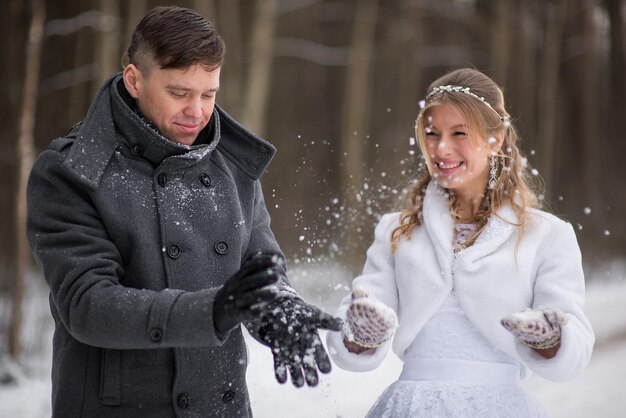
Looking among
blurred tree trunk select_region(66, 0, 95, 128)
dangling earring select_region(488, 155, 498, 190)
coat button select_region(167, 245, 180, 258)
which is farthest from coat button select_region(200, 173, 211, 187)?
blurred tree trunk select_region(66, 0, 95, 128)

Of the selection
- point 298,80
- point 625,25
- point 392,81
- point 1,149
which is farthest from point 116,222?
point 625,25

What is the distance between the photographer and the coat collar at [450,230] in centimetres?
299

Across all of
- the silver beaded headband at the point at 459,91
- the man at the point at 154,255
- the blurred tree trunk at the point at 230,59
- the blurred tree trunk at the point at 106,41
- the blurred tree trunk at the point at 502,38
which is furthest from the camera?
the blurred tree trunk at the point at 502,38

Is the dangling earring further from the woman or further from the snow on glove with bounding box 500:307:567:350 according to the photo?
the snow on glove with bounding box 500:307:567:350

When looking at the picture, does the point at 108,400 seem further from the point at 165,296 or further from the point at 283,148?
the point at 283,148

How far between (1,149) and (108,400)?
4743mm

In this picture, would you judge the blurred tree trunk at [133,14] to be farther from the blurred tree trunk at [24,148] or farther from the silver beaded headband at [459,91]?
the silver beaded headband at [459,91]

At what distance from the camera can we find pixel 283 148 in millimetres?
9461

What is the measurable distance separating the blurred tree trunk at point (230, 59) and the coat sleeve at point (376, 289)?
17.9 feet

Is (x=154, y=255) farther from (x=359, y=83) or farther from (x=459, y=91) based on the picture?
(x=359, y=83)

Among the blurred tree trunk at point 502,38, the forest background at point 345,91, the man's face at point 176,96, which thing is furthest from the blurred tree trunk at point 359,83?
the man's face at point 176,96

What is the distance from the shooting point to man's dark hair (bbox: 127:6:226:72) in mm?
2451

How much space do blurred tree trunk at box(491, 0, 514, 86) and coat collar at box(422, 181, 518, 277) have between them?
9.30 m

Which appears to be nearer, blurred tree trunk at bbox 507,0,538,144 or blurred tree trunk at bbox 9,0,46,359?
blurred tree trunk at bbox 9,0,46,359
